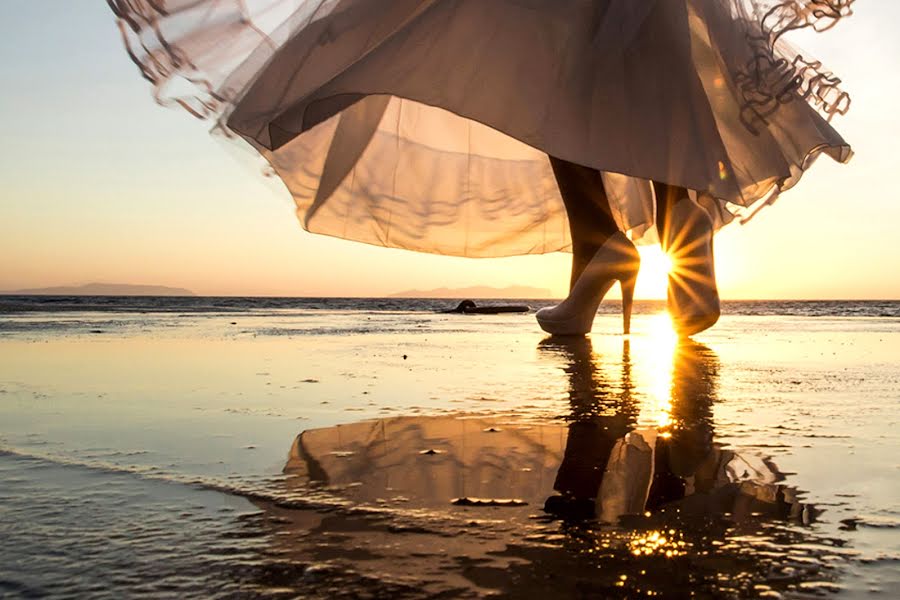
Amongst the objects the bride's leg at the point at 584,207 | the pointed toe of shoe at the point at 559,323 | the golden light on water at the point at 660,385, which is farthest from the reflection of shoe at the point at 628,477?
the pointed toe of shoe at the point at 559,323

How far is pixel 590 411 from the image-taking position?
1.96 metres

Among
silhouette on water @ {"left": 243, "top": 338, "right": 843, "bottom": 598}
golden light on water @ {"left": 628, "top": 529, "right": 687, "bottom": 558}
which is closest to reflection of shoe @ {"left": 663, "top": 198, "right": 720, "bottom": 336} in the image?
silhouette on water @ {"left": 243, "top": 338, "right": 843, "bottom": 598}

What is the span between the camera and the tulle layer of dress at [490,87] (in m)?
2.61

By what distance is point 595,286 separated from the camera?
4227mm

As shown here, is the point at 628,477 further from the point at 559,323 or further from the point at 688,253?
the point at 559,323

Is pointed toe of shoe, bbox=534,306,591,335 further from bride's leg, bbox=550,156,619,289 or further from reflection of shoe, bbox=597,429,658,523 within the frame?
reflection of shoe, bbox=597,429,658,523

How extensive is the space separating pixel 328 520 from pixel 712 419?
3.75ft

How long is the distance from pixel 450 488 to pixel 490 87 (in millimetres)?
1707

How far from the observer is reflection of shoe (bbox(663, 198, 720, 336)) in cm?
362

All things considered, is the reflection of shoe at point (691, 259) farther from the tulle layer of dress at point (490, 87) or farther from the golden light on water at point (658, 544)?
the golden light on water at point (658, 544)

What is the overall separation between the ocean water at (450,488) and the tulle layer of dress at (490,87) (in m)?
0.86

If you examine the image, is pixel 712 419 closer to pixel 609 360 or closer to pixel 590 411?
pixel 590 411

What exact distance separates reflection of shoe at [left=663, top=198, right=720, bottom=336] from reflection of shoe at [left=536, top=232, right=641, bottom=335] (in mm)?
350

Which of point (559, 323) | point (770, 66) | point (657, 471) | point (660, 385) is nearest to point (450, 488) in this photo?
point (657, 471)
